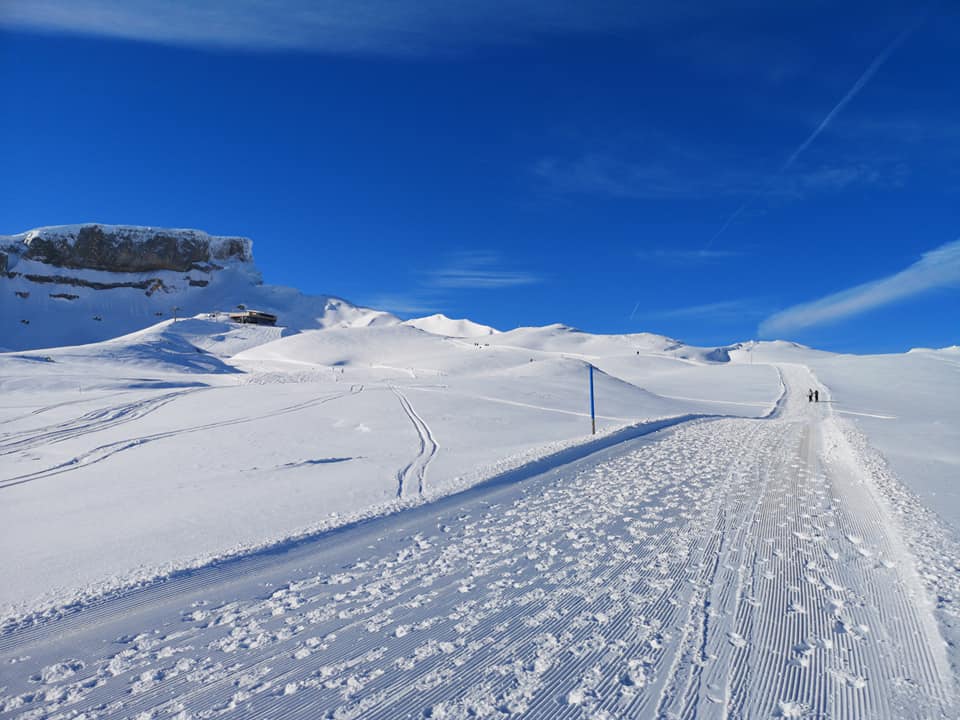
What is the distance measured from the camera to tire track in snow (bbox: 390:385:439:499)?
8.50m

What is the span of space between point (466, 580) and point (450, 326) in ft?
484

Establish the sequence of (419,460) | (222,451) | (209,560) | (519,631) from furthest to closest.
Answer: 1. (222,451)
2. (419,460)
3. (209,560)
4. (519,631)

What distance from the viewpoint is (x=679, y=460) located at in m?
11.3

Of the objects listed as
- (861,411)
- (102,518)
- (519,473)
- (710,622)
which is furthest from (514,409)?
(861,411)

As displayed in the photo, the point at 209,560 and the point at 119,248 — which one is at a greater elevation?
the point at 119,248

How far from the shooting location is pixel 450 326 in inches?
5965

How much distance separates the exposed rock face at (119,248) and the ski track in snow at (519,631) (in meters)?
150

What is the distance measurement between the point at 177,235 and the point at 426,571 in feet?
516

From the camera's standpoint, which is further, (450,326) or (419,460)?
(450,326)

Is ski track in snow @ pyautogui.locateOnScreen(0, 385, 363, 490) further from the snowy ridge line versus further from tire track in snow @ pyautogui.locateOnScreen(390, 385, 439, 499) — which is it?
tire track in snow @ pyautogui.locateOnScreen(390, 385, 439, 499)

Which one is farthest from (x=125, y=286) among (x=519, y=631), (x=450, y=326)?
(x=519, y=631)

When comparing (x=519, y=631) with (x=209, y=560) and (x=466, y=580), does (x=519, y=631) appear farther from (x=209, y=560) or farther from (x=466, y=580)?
(x=209, y=560)

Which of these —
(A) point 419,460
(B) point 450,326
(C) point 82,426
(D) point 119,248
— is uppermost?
(D) point 119,248

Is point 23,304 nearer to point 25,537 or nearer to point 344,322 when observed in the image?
point 344,322
